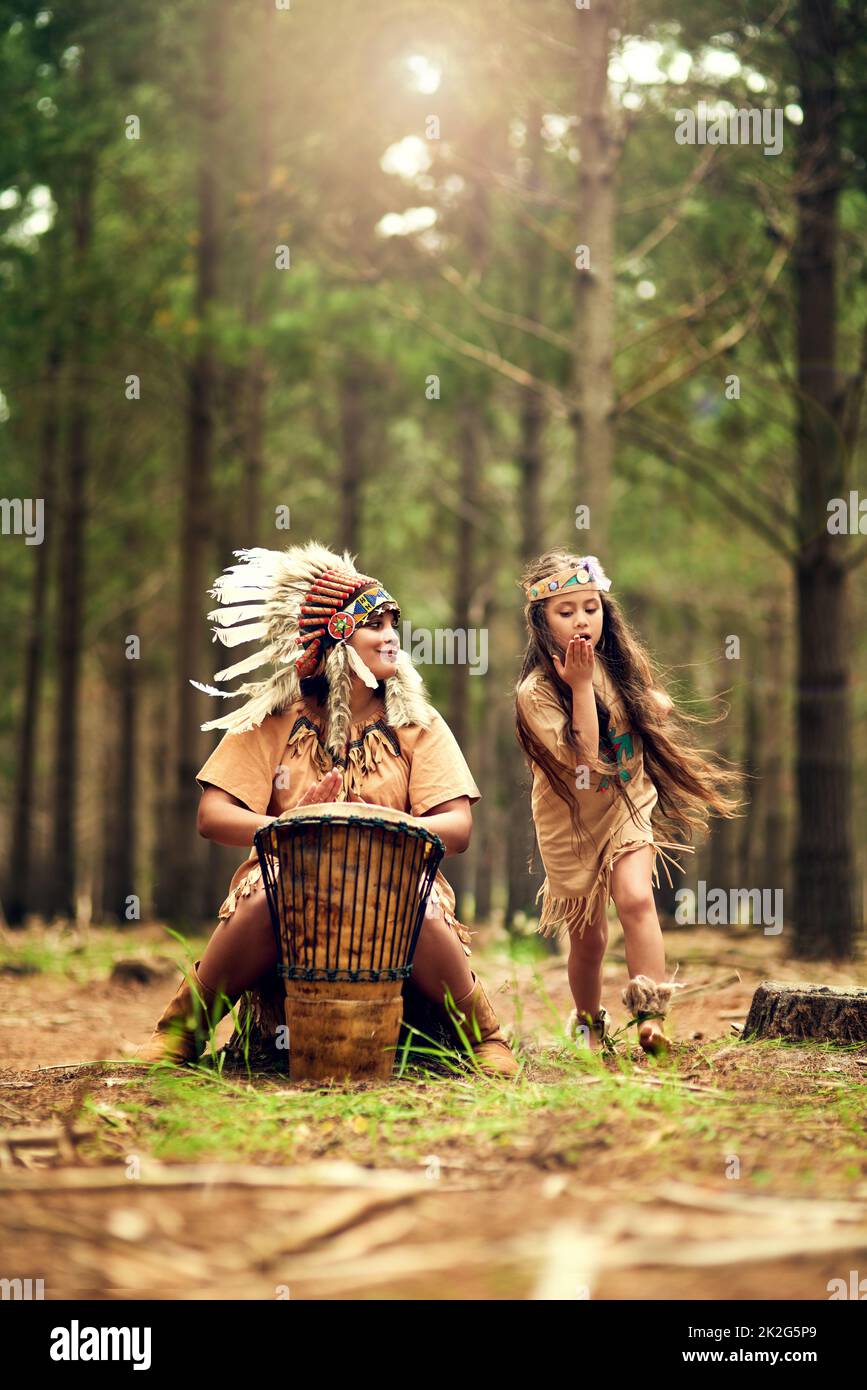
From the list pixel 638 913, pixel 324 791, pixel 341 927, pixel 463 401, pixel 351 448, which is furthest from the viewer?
pixel 351 448

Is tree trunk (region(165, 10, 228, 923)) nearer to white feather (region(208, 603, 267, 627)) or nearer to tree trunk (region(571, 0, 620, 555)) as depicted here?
tree trunk (region(571, 0, 620, 555))

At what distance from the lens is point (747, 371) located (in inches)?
434

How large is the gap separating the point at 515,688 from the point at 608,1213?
8.01 ft

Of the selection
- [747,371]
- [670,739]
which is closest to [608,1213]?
[670,739]

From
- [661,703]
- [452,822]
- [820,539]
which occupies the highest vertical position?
[820,539]

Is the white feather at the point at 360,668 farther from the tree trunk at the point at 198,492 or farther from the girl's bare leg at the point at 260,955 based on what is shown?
the tree trunk at the point at 198,492

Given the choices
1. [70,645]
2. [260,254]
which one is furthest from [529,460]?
[70,645]

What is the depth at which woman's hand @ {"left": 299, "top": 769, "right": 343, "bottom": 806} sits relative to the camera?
4152 millimetres

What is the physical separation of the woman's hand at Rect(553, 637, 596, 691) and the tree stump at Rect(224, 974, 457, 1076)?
1189 mm

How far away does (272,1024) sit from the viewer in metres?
4.49

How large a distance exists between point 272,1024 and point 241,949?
380 mm

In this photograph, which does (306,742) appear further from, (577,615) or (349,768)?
(577,615)

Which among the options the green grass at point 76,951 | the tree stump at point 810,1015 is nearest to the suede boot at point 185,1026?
the tree stump at point 810,1015

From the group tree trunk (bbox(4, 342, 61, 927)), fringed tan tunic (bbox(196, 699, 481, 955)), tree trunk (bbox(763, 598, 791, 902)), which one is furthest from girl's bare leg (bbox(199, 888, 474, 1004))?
tree trunk (bbox(763, 598, 791, 902))
